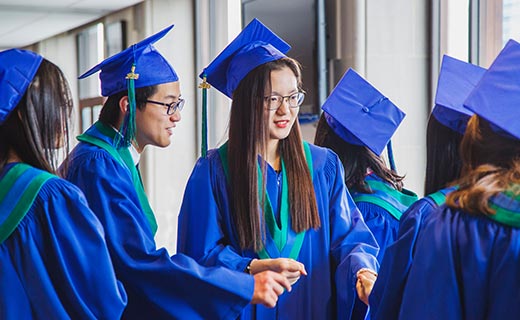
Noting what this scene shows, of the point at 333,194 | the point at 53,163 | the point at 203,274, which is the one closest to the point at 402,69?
the point at 333,194

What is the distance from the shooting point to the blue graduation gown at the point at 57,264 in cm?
191

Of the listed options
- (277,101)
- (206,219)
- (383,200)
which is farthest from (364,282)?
(383,200)

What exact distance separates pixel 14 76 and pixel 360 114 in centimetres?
154

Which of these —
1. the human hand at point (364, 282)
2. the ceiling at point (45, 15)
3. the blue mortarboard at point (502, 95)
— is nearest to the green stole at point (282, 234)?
the human hand at point (364, 282)

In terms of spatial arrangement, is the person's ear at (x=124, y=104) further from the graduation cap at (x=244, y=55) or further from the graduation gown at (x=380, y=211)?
the graduation gown at (x=380, y=211)

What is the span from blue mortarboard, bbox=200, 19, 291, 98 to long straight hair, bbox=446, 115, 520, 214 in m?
0.94

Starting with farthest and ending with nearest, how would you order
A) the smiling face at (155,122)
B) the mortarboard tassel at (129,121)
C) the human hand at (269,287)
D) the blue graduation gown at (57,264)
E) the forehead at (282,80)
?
the smiling face at (155,122) < the mortarboard tassel at (129,121) < the forehead at (282,80) < the human hand at (269,287) < the blue graduation gown at (57,264)

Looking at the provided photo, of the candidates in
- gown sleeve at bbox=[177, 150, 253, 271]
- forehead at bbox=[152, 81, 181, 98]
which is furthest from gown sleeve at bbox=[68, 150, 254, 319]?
forehead at bbox=[152, 81, 181, 98]

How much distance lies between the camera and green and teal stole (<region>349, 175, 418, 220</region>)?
3174 mm

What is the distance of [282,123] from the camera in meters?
2.59

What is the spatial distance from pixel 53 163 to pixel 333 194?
101cm

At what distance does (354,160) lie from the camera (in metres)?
3.22

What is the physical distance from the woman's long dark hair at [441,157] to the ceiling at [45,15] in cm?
607

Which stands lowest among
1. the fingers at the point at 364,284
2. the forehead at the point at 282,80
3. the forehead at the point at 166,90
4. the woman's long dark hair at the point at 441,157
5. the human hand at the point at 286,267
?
the fingers at the point at 364,284
